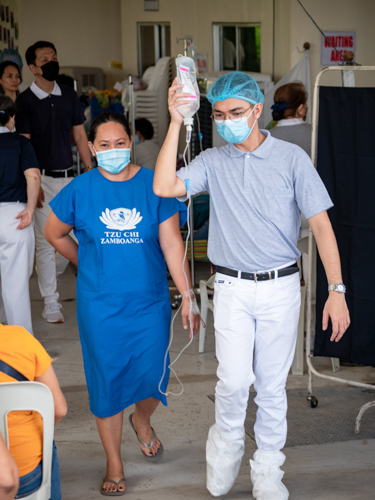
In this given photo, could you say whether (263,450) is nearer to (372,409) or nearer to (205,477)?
(205,477)

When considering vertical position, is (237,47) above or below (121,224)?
above

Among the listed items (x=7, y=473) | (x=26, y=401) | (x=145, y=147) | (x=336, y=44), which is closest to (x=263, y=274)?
(x=26, y=401)

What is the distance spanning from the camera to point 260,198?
7.14 ft

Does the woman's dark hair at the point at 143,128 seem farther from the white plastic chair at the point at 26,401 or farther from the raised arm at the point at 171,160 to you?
the white plastic chair at the point at 26,401

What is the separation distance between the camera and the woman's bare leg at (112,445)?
238 centimetres

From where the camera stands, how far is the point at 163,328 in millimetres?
2432

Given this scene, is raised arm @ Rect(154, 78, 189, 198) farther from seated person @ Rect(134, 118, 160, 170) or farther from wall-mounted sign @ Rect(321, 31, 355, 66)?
wall-mounted sign @ Rect(321, 31, 355, 66)

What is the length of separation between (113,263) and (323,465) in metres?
1.21

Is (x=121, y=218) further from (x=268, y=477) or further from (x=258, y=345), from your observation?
(x=268, y=477)

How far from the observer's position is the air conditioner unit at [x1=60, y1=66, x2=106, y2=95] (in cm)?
948

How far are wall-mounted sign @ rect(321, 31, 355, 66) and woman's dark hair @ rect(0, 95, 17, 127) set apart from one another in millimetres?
3646

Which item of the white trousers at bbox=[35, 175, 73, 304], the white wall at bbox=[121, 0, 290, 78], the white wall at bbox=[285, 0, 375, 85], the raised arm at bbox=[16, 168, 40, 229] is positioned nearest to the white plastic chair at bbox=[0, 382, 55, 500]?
the raised arm at bbox=[16, 168, 40, 229]

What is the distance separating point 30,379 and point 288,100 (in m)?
2.54

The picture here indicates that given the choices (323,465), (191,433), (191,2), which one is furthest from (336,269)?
(191,2)
